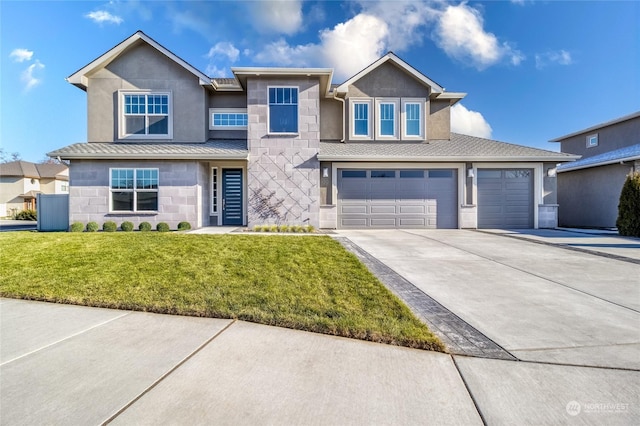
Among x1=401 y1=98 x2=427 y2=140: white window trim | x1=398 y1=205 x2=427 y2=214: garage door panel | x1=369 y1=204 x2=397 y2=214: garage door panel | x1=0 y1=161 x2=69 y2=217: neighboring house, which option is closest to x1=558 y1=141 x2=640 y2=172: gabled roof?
x1=401 y1=98 x2=427 y2=140: white window trim

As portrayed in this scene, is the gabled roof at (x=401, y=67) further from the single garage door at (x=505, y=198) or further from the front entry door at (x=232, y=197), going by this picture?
the front entry door at (x=232, y=197)

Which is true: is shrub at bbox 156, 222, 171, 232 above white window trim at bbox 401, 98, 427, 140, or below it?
below

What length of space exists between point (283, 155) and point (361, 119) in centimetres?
421

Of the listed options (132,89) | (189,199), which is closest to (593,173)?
(189,199)

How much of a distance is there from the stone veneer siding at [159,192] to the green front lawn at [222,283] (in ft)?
15.4

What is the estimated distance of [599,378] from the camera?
8.26 ft

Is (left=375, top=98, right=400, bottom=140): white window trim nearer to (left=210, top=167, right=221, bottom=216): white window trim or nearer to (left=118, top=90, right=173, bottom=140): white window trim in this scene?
(left=210, top=167, right=221, bottom=216): white window trim

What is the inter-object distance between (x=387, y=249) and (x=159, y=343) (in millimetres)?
6162

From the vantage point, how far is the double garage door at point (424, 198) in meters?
13.2

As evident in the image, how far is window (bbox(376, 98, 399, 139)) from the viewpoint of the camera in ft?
46.5

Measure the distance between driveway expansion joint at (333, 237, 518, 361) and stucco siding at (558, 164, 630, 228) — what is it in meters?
15.8

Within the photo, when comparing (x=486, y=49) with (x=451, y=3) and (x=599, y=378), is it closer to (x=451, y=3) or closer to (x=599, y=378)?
(x=451, y=3)

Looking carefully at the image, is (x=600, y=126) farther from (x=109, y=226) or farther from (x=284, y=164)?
(x=109, y=226)

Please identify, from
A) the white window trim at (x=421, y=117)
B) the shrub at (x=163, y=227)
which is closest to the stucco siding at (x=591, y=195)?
the white window trim at (x=421, y=117)
